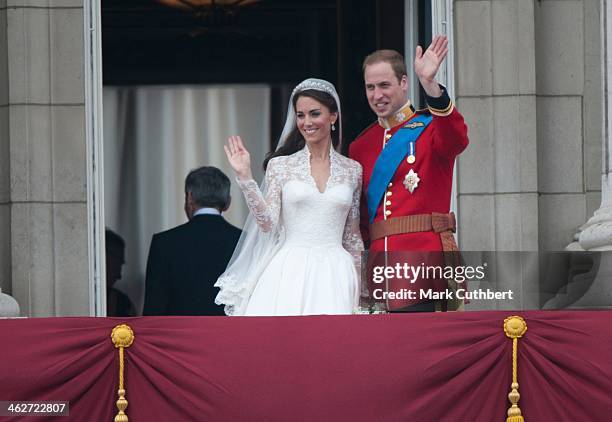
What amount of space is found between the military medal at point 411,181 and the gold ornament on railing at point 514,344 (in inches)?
36.3

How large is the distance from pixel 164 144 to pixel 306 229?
21.8ft

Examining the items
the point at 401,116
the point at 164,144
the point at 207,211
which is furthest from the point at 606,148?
the point at 164,144

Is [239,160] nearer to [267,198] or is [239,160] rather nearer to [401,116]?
[267,198]

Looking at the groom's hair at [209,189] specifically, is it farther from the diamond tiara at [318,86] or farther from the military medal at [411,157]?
the military medal at [411,157]

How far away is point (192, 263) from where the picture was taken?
927 centimetres

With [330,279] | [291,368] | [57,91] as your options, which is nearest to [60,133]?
[57,91]

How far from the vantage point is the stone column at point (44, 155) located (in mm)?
9477

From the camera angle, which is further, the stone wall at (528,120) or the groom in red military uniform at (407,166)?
the stone wall at (528,120)

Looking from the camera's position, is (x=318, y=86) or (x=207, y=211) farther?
(x=207, y=211)

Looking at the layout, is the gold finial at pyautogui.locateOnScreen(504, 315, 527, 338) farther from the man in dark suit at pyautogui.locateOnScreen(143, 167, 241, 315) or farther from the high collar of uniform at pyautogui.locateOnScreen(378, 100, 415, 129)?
the man in dark suit at pyautogui.locateOnScreen(143, 167, 241, 315)

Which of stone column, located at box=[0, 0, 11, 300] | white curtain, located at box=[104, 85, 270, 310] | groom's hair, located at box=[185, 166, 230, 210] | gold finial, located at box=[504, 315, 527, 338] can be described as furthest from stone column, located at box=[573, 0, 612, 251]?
white curtain, located at box=[104, 85, 270, 310]

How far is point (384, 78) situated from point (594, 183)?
2908 mm

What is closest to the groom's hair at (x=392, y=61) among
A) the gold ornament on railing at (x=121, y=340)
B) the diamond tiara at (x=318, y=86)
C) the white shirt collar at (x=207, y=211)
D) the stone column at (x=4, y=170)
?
the diamond tiara at (x=318, y=86)

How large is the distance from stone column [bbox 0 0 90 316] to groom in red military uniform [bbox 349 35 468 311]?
2.67m
